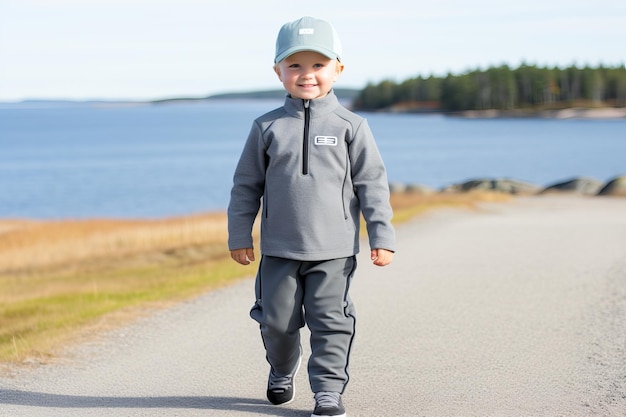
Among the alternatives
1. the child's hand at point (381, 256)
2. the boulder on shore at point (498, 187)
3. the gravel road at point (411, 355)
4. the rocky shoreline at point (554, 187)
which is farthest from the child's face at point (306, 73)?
the boulder on shore at point (498, 187)

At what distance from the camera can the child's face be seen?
4.65 m

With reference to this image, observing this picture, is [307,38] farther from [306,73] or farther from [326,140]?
[326,140]

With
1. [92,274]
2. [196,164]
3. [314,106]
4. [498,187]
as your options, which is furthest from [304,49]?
[196,164]

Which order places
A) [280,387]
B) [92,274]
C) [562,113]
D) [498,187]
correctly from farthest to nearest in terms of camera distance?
[562,113] → [498,187] → [92,274] → [280,387]

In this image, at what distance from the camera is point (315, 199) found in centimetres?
461

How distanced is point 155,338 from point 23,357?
104 centimetres

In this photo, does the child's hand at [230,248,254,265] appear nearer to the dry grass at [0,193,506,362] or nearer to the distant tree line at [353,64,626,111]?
the dry grass at [0,193,506,362]

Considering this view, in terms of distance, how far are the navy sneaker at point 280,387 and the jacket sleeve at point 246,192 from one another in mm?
740

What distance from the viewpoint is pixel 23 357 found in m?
6.44

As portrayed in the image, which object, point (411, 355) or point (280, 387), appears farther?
point (411, 355)

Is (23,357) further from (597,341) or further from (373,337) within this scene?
(597,341)

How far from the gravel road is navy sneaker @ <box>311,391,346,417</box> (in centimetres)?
24

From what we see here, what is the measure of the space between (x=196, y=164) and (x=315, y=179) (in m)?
77.4

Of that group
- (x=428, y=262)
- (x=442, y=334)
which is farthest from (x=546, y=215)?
(x=442, y=334)
